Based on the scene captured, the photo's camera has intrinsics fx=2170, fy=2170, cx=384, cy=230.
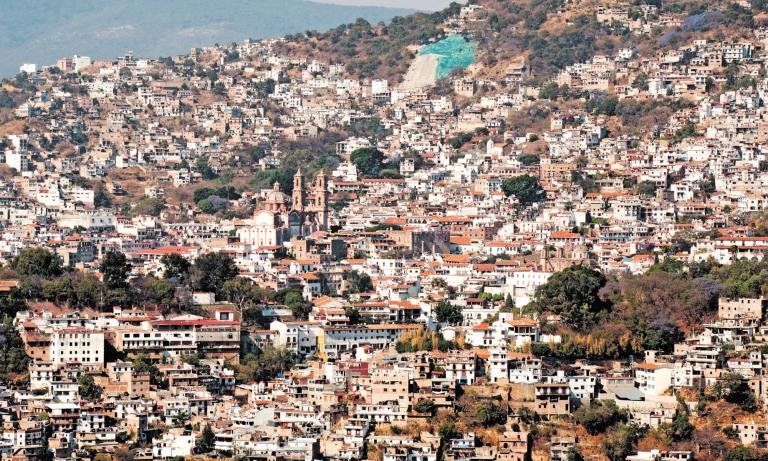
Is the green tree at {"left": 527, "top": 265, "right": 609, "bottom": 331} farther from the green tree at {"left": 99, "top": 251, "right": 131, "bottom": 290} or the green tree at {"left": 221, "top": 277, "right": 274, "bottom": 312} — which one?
the green tree at {"left": 99, "top": 251, "right": 131, "bottom": 290}

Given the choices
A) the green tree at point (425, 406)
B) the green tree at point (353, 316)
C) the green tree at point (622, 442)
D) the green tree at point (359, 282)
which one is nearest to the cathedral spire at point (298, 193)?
the green tree at point (359, 282)

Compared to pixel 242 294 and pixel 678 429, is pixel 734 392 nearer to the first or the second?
pixel 678 429

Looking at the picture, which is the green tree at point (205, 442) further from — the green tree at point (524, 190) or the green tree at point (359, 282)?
the green tree at point (524, 190)

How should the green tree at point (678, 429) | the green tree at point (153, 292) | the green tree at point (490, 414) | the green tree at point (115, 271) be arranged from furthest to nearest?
the green tree at point (115, 271) < the green tree at point (153, 292) < the green tree at point (490, 414) < the green tree at point (678, 429)

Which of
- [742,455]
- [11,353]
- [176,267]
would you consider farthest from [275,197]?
[742,455]

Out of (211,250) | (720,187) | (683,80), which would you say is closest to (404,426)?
(211,250)

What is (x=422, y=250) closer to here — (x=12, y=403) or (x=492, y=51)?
(x=12, y=403)

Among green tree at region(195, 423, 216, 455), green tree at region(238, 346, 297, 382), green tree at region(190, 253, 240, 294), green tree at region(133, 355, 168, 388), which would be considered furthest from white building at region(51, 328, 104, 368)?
green tree at region(190, 253, 240, 294)
